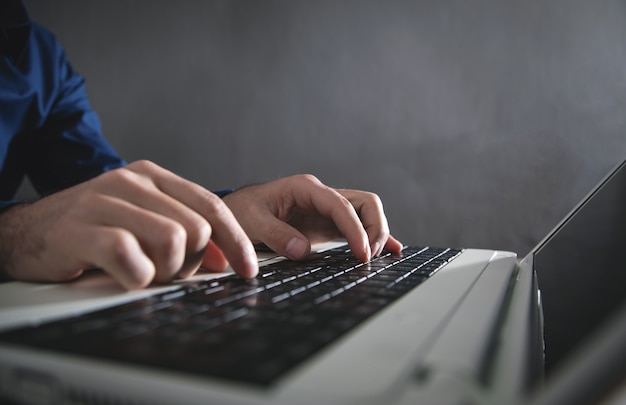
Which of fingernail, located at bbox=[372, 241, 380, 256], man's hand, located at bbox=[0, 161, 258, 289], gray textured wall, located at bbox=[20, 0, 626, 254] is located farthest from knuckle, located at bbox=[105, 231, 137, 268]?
gray textured wall, located at bbox=[20, 0, 626, 254]

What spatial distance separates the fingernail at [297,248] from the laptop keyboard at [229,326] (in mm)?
142

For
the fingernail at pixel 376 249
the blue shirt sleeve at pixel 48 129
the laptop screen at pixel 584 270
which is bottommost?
the blue shirt sleeve at pixel 48 129

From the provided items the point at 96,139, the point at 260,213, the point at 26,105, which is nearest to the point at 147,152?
the point at 96,139

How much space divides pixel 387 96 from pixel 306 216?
3.60ft

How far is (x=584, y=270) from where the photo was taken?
0.46 metres

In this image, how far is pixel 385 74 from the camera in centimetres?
173

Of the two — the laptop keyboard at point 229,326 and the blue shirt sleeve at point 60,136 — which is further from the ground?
the laptop keyboard at point 229,326

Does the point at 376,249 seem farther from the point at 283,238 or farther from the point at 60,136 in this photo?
the point at 60,136

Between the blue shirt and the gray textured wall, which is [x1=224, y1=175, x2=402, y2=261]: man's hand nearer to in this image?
the blue shirt

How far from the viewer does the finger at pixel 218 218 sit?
0.41m

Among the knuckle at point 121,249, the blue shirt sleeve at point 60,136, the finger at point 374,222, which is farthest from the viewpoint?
the blue shirt sleeve at point 60,136

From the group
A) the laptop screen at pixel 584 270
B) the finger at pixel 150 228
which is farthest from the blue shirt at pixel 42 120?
the laptop screen at pixel 584 270

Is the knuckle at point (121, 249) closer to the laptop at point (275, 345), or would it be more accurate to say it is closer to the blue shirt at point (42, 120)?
the laptop at point (275, 345)

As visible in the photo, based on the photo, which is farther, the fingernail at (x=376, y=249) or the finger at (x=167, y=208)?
the fingernail at (x=376, y=249)
